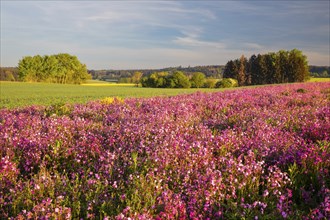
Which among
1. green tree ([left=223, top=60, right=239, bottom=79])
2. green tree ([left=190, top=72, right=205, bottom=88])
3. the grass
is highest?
green tree ([left=223, top=60, right=239, bottom=79])

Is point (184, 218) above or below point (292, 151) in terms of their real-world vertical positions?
below

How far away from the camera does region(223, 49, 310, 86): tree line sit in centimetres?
10381

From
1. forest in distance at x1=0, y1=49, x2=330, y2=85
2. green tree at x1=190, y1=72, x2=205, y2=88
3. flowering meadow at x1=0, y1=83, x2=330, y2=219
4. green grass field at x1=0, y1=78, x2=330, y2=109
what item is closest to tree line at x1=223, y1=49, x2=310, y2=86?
forest in distance at x1=0, y1=49, x2=330, y2=85

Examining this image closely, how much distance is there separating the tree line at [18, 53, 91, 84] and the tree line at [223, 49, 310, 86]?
222 feet

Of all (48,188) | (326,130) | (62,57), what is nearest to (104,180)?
(48,188)

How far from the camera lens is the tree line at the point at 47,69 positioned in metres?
114

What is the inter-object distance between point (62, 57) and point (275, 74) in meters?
92.5

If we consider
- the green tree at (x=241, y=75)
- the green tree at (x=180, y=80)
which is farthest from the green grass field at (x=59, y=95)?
the green tree at (x=241, y=75)

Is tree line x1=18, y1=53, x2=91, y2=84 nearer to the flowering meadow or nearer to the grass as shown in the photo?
the grass

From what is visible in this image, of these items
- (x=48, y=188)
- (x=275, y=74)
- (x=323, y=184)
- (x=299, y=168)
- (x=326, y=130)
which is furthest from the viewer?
(x=275, y=74)

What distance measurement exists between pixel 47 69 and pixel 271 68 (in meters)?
92.7

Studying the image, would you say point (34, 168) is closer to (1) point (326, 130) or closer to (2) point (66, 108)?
(2) point (66, 108)

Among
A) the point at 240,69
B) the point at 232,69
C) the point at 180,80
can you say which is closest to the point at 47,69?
the point at 180,80

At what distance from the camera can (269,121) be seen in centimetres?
653
